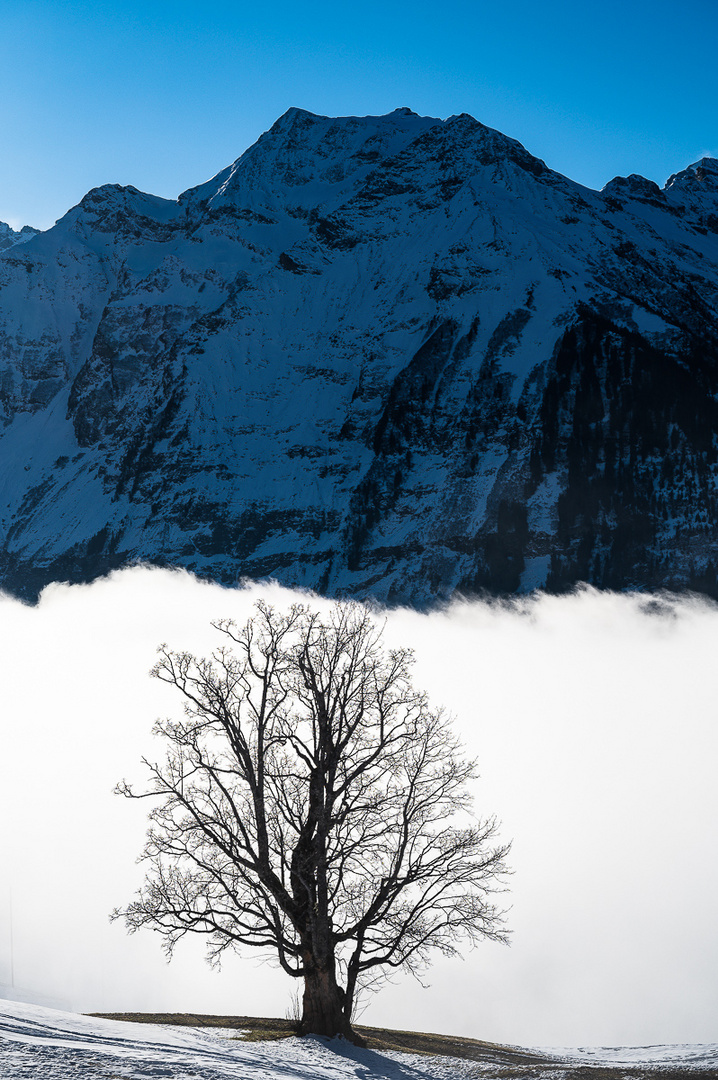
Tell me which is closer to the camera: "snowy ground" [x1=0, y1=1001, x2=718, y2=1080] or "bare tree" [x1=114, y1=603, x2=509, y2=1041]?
"snowy ground" [x1=0, y1=1001, x2=718, y2=1080]

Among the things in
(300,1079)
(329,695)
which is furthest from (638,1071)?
(329,695)

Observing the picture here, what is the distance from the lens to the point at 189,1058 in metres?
12.6

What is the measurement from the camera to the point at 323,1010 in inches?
792

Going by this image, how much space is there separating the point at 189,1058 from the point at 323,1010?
27.0 feet

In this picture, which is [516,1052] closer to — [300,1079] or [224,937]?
[224,937]

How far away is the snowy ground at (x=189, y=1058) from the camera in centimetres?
1130

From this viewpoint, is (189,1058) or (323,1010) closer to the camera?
(189,1058)

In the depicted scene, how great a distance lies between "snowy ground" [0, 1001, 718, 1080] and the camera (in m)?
11.3

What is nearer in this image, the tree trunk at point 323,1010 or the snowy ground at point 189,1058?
the snowy ground at point 189,1058

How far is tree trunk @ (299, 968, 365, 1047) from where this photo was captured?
2002 cm

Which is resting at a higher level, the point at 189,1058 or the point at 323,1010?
the point at 189,1058

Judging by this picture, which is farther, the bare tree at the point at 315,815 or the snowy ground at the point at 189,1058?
the bare tree at the point at 315,815

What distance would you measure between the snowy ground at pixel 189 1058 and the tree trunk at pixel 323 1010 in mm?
686

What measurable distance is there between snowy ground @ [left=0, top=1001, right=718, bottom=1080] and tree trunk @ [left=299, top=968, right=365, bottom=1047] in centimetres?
69
